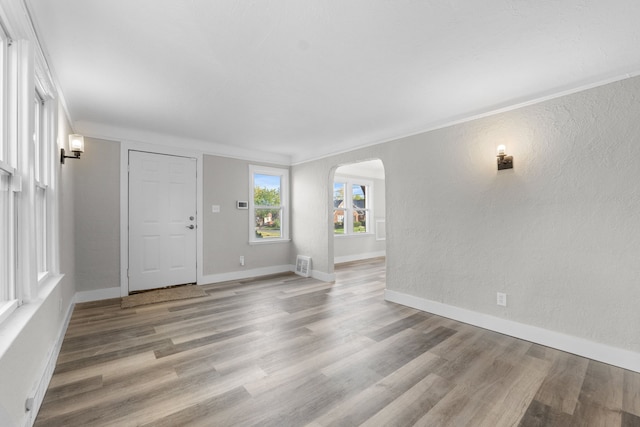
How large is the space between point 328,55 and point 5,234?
89.8 inches

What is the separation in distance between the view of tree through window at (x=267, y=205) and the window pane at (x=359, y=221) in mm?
2388

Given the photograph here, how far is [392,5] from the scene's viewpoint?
5.44ft

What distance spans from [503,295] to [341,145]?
3.11 metres

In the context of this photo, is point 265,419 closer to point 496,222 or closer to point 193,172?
point 496,222

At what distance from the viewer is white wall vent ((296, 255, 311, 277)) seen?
5.39m

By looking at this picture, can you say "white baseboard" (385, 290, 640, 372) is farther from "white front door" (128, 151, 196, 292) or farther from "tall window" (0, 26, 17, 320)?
"tall window" (0, 26, 17, 320)

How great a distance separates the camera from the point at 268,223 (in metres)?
5.73

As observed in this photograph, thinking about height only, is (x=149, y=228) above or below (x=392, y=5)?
below

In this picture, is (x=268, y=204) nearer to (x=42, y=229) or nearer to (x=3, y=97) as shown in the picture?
(x=42, y=229)

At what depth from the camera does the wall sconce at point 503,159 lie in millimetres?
2846

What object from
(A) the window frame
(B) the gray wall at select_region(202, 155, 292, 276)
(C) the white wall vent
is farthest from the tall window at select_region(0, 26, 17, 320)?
(A) the window frame

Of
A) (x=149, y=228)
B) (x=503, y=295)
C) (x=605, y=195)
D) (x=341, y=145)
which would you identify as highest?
(x=341, y=145)

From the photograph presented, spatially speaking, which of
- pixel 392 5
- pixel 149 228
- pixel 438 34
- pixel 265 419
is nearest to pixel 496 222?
pixel 438 34

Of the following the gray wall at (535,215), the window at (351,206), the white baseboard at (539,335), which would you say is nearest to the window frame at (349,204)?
the window at (351,206)
